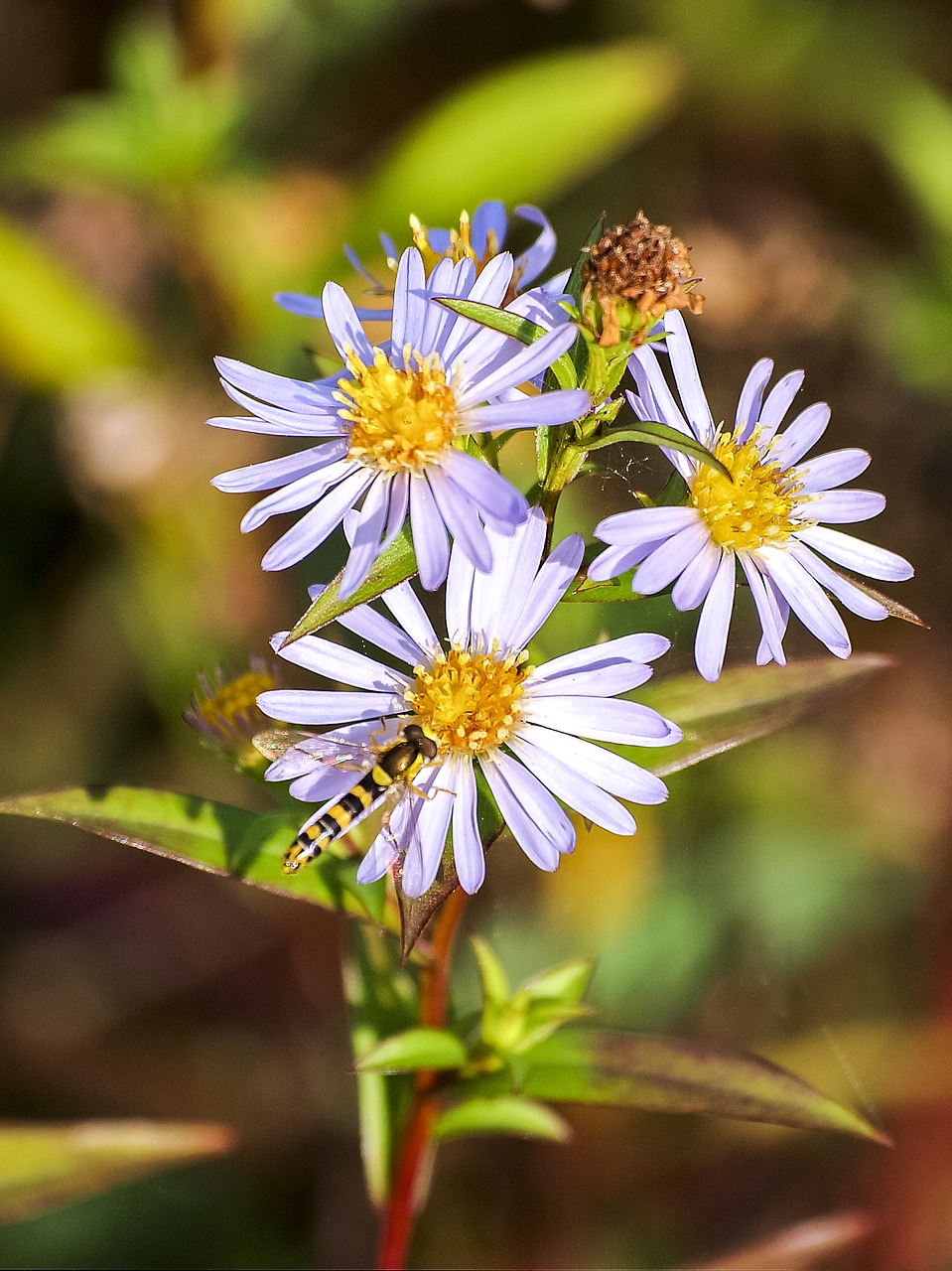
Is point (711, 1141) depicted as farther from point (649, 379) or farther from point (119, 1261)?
point (649, 379)

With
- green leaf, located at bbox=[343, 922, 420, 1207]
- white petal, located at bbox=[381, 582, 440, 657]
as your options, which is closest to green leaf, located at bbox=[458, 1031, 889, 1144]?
green leaf, located at bbox=[343, 922, 420, 1207]

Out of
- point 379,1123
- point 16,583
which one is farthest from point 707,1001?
point 16,583

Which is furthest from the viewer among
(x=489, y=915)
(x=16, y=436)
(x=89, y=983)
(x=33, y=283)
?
(x=16, y=436)

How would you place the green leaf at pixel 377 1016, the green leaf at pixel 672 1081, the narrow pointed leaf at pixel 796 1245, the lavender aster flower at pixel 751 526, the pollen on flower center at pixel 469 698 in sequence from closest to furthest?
the lavender aster flower at pixel 751 526 < the pollen on flower center at pixel 469 698 < the green leaf at pixel 672 1081 < the green leaf at pixel 377 1016 < the narrow pointed leaf at pixel 796 1245

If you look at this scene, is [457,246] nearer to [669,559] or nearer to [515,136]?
[669,559]

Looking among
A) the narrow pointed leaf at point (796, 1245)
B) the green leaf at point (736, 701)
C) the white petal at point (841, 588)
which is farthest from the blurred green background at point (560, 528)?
the white petal at point (841, 588)

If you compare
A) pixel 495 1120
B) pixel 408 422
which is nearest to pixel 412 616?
pixel 408 422

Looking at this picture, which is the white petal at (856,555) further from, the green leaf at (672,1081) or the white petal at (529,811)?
the green leaf at (672,1081)
